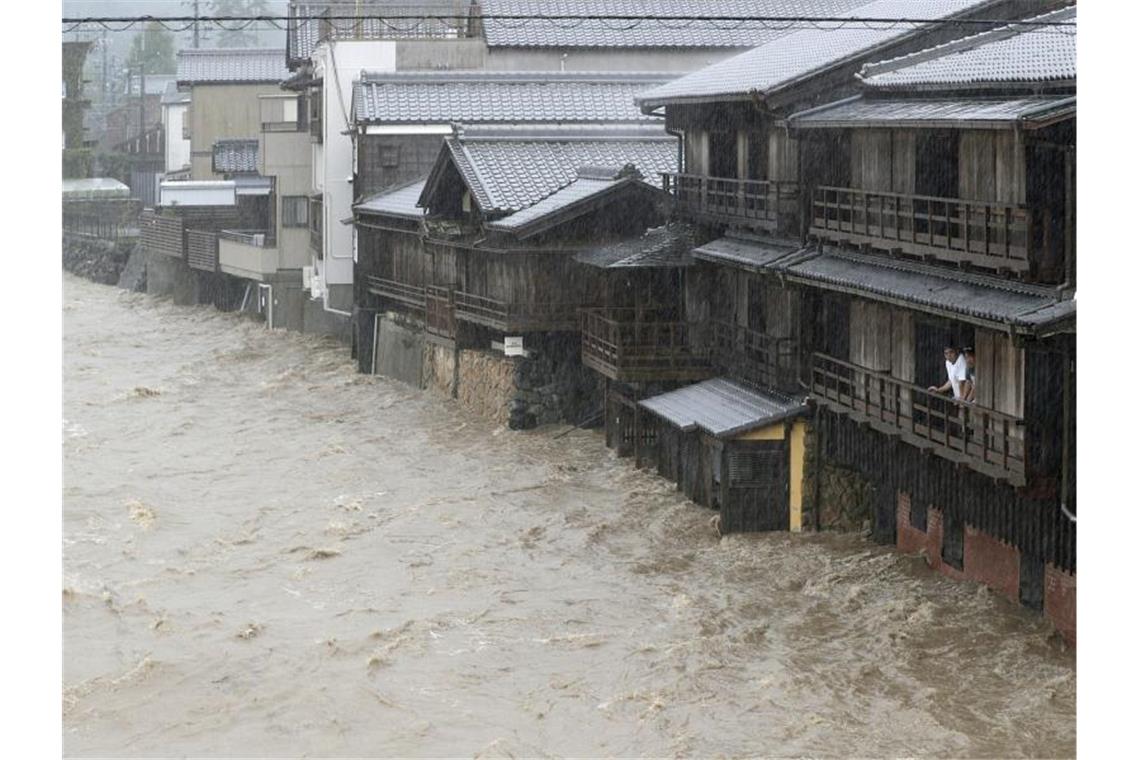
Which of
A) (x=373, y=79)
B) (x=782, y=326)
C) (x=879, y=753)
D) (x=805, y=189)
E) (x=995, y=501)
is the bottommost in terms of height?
(x=879, y=753)

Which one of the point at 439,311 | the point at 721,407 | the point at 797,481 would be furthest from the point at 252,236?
the point at 797,481

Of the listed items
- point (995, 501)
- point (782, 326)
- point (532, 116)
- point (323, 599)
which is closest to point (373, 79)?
point (532, 116)

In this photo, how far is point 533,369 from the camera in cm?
3634

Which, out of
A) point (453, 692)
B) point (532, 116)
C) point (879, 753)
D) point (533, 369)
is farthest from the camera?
point (532, 116)

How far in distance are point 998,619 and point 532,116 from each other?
26.5 meters

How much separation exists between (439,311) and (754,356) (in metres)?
12.6

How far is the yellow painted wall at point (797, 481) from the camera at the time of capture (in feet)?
88.6

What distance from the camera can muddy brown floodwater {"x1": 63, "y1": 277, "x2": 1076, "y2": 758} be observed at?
63.6 feet

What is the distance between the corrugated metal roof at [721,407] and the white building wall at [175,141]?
164 feet

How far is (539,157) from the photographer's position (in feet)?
129

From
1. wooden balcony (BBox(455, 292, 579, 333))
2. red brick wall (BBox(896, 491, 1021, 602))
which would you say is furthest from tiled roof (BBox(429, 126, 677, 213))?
red brick wall (BBox(896, 491, 1021, 602))

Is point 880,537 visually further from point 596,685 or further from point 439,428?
point 439,428

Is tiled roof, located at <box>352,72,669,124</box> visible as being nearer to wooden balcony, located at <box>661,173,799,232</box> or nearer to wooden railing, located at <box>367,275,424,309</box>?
wooden railing, located at <box>367,275,424,309</box>

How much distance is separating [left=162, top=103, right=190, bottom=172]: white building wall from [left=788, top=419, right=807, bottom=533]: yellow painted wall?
177 ft
